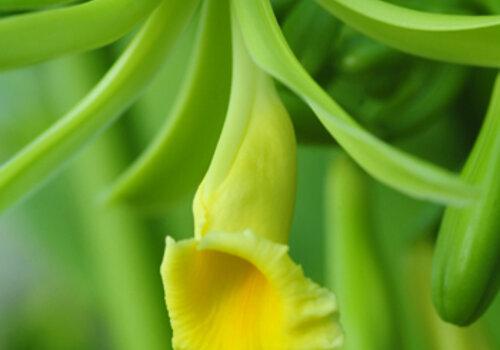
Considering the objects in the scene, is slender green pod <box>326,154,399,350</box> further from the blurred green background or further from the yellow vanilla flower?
the yellow vanilla flower

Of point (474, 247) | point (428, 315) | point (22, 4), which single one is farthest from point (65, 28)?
point (428, 315)

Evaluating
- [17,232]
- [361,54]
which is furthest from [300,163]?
[17,232]

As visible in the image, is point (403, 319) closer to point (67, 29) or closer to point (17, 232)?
point (67, 29)

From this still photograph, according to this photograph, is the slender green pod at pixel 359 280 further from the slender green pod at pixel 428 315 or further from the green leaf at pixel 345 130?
the green leaf at pixel 345 130

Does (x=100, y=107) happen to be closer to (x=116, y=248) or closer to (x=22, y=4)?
(x=22, y=4)

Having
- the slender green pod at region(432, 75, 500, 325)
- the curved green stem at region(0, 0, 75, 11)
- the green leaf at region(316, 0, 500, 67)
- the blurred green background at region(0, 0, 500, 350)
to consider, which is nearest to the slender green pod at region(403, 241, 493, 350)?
the blurred green background at region(0, 0, 500, 350)

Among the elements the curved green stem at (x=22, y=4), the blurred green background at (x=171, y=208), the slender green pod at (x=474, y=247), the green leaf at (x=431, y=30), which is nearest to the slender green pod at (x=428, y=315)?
the blurred green background at (x=171, y=208)

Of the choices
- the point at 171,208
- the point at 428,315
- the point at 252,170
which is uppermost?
the point at 252,170
